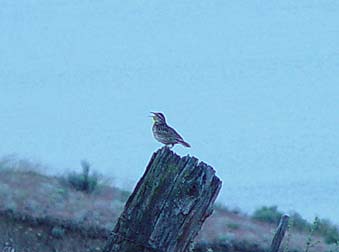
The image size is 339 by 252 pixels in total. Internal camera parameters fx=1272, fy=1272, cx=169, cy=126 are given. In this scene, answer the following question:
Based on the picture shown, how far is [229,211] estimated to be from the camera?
29.9 metres

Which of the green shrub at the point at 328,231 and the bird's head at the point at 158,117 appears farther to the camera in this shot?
the green shrub at the point at 328,231

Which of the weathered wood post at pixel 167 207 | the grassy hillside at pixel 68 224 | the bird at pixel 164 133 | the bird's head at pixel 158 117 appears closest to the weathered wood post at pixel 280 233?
the bird at pixel 164 133

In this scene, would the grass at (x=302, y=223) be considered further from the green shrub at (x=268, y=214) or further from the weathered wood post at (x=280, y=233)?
the weathered wood post at (x=280, y=233)

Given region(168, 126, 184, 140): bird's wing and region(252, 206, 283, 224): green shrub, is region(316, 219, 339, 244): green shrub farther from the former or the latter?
region(168, 126, 184, 140): bird's wing

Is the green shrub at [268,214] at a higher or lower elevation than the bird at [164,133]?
higher

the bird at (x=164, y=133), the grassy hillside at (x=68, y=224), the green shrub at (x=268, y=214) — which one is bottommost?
the bird at (x=164, y=133)

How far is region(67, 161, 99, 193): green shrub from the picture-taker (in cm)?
2789

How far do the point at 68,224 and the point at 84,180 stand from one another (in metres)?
4.59

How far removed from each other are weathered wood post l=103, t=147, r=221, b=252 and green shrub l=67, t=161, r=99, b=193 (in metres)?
23.2

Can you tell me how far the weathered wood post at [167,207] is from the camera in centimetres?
455

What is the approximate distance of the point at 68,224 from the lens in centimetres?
2338

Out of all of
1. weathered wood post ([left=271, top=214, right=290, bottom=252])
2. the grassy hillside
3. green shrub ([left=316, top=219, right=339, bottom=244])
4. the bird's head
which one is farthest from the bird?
green shrub ([left=316, top=219, right=339, bottom=244])

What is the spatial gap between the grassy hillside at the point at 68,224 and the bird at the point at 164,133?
35.7 ft

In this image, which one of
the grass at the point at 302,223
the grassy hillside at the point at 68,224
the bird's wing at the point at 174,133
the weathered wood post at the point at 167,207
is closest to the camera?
the weathered wood post at the point at 167,207
